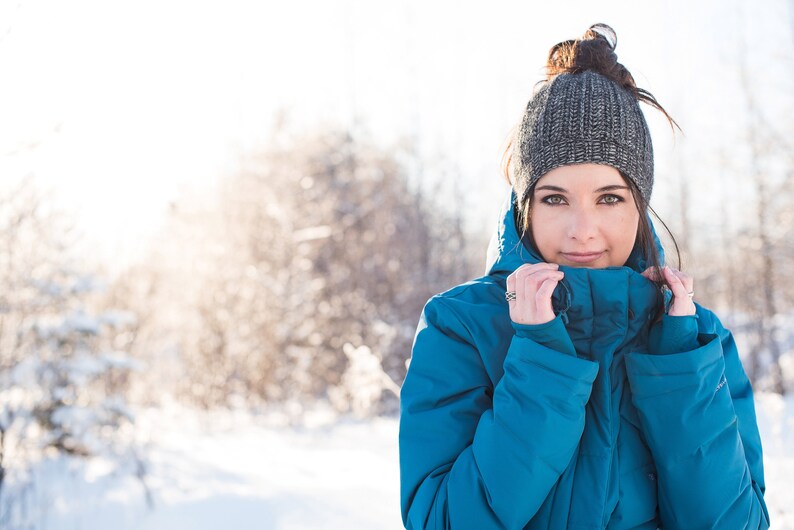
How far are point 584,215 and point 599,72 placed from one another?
398mm

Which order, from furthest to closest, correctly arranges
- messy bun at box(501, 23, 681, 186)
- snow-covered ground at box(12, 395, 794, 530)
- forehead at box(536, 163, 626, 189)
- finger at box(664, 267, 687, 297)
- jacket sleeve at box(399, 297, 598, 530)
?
1. snow-covered ground at box(12, 395, 794, 530)
2. messy bun at box(501, 23, 681, 186)
3. forehead at box(536, 163, 626, 189)
4. finger at box(664, 267, 687, 297)
5. jacket sleeve at box(399, 297, 598, 530)

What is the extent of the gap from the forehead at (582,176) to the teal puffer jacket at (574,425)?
18 centimetres

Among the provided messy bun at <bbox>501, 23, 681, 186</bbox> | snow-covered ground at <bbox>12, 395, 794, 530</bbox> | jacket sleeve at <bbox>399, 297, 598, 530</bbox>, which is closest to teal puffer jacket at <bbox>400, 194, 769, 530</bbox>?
jacket sleeve at <bbox>399, 297, 598, 530</bbox>

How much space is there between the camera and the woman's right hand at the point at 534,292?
116 cm

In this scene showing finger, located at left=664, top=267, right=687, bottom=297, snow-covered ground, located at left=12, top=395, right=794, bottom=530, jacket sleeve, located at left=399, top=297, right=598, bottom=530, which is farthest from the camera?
snow-covered ground, located at left=12, top=395, right=794, bottom=530

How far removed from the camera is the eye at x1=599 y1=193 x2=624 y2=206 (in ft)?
4.47

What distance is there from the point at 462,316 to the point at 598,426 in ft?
1.07

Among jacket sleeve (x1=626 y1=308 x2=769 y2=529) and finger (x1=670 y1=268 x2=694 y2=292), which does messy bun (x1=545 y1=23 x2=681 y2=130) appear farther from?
jacket sleeve (x1=626 y1=308 x2=769 y2=529)

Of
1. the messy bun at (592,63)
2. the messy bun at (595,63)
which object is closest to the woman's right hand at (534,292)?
the messy bun at (592,63)

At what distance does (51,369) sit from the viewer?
16.9 feet

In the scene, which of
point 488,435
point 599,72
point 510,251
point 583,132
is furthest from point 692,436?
point 599,72

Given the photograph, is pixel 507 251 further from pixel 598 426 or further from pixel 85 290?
pixel 85 290

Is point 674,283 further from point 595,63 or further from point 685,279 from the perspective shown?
point 595,63

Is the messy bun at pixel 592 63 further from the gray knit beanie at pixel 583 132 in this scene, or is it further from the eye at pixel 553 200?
the eye at pixel 553 200
